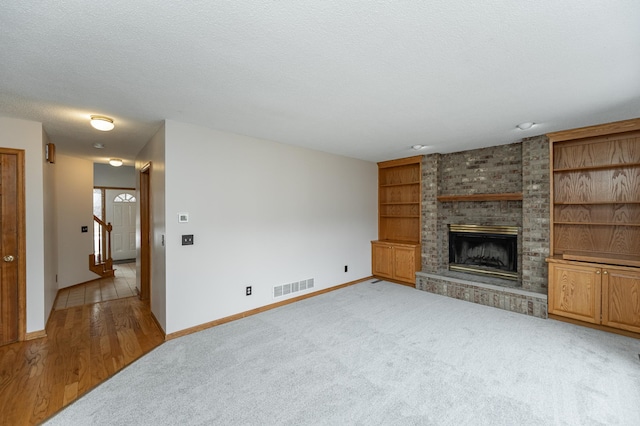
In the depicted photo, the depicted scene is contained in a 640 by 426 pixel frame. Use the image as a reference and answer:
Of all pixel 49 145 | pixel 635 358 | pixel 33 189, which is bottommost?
pixel 635 358

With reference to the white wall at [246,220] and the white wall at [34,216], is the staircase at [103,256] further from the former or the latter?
the white wall at [246,220]

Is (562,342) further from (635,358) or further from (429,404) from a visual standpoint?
(429,404)

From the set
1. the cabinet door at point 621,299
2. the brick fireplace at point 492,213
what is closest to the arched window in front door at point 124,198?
the brick fireplace at point 492,213

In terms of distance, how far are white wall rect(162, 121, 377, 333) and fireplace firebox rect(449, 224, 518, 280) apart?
189cm

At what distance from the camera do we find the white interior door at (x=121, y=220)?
743 centimetres

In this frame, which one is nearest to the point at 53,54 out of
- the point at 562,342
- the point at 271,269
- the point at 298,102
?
the point at 298,102

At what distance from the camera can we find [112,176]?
24.2 feet

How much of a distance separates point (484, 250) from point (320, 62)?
442 cm

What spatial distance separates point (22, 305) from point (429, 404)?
4248mm

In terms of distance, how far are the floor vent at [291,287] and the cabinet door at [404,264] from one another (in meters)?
1.78

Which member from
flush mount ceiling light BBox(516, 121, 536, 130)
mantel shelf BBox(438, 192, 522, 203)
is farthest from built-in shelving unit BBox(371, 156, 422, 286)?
flush mount ceiling light BBox(516, 121, 536, 130)

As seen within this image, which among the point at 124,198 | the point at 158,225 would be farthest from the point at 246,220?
the point at 124,198

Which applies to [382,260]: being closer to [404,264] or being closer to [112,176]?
[404,264]

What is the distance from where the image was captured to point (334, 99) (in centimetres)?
258
